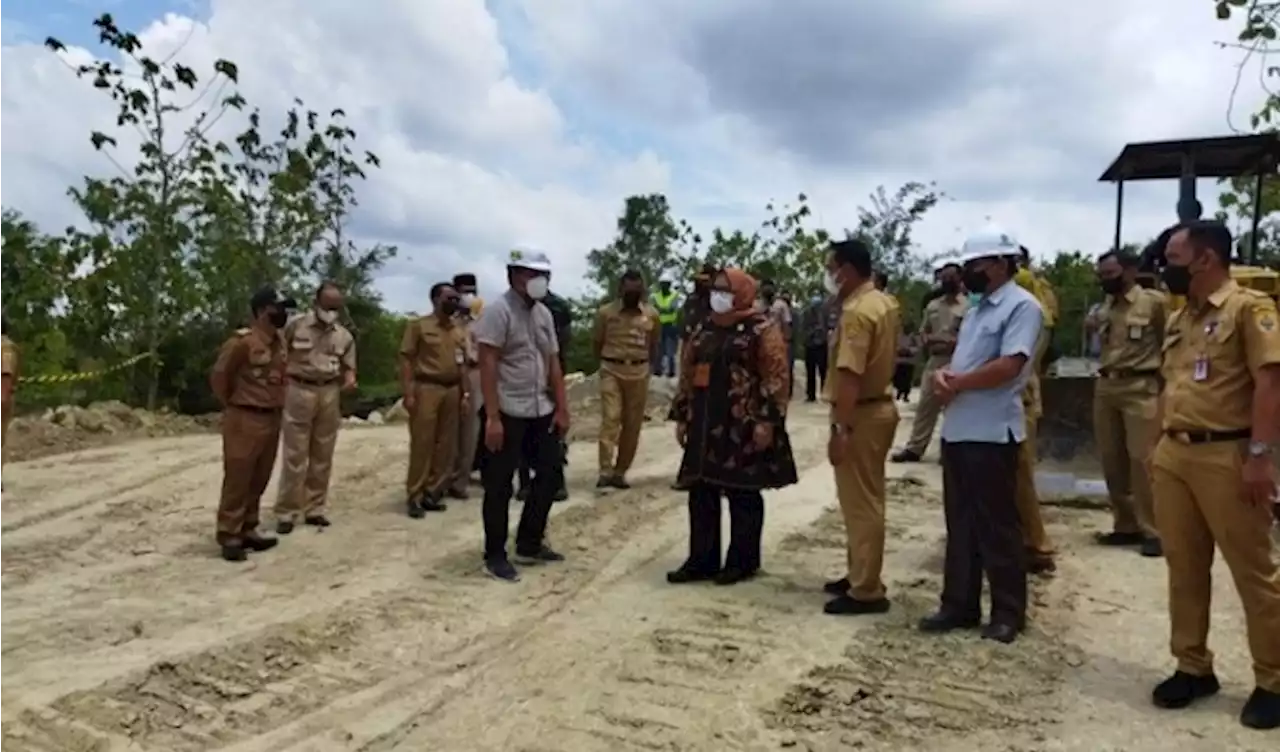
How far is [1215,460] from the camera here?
4.36 m

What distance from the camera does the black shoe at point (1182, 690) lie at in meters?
4.56

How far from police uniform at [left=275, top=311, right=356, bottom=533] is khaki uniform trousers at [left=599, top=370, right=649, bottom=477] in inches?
84.4

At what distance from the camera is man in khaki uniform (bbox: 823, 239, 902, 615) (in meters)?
5.68

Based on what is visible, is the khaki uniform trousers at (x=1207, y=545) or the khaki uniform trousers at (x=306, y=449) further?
the khaki uniform trousers at (x=306, y=449)

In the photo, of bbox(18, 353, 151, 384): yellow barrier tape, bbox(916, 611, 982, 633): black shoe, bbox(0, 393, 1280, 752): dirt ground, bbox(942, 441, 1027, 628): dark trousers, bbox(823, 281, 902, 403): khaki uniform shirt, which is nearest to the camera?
bbox(0, 393, 1280, 752): dirt ground

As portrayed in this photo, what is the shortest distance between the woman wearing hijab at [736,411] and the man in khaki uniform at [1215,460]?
82.1 inches

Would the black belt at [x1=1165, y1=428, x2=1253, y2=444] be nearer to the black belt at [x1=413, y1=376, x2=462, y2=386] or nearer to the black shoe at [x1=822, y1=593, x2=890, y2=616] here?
the black shoe at [x1=822, y1=593, x2=890, y2=616]

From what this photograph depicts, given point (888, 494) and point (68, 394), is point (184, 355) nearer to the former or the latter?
point (68, 394)

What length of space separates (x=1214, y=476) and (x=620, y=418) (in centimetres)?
566

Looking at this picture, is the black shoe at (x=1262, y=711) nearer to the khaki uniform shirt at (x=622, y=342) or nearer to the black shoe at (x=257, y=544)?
the black shoe at (x=257, y=544)

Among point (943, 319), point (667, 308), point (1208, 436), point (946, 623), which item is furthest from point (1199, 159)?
point (1208, 436)

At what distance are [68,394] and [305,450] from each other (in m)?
10.2

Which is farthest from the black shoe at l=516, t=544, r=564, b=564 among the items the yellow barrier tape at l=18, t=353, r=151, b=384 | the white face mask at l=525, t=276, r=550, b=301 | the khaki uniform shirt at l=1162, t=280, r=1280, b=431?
the yellow barrier tape at l=18, t=353, r=151, b=384

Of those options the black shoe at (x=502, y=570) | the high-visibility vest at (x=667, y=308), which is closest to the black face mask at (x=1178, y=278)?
the black shoe at (x=502, y=570)
